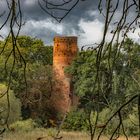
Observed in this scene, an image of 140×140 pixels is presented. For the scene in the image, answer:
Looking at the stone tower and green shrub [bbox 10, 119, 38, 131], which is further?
the stone tower

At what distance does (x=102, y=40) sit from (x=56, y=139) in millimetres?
293

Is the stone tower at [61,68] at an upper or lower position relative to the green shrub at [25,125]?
upper

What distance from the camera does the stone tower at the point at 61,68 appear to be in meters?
44.2

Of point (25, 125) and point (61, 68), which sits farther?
point (61, 68)

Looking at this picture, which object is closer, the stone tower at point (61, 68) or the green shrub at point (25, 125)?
the green shrub at point (25, 125)

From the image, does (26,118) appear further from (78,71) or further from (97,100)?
(97,100)

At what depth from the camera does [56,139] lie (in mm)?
1658

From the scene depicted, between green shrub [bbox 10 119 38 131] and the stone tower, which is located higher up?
the stone tower

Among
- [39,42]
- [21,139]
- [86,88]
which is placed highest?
[39,42]

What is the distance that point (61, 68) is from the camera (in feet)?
146

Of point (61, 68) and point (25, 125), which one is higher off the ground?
point (61, 68)

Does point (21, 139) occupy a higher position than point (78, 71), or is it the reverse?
point (78, 71)

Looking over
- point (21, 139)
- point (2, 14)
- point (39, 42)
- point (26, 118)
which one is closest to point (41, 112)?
point (26, 118)

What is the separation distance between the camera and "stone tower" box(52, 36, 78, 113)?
4419 cm
